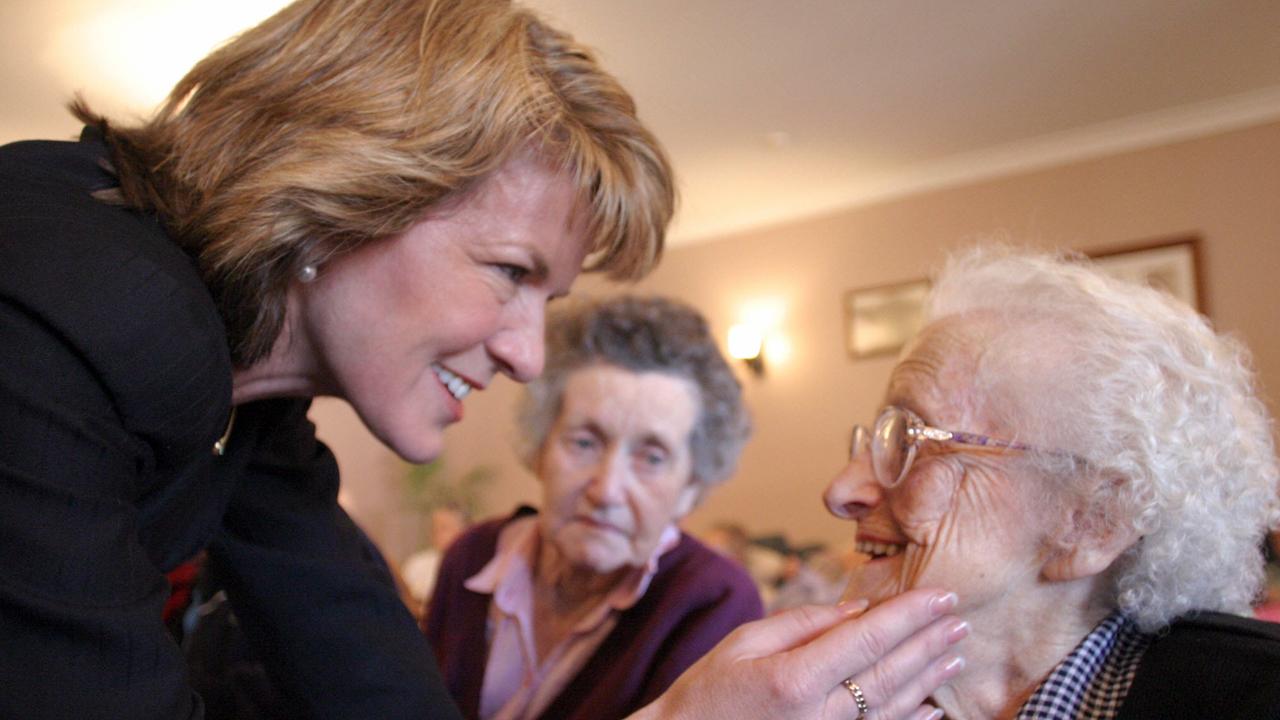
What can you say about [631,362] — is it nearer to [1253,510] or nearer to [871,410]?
[1253,510]

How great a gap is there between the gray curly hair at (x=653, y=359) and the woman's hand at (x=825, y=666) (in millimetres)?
918

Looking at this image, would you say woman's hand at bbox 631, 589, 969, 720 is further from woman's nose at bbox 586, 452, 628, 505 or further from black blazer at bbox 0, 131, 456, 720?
woman's nose at bbox 586, 452, 628, 505

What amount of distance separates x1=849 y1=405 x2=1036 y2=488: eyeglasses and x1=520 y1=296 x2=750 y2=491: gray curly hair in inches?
26.2

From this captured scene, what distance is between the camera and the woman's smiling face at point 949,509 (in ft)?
3.78

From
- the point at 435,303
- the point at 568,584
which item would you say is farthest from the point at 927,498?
the point at 568,584

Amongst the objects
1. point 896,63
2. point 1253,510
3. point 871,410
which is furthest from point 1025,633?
point 871,410

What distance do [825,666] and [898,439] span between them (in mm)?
418

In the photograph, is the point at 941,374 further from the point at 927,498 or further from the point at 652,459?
the point at 652,459

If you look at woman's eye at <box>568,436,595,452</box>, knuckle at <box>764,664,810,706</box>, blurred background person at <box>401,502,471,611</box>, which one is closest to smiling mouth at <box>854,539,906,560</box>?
knuckle at <box>764,664,810,706</box>

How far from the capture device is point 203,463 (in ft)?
3.69

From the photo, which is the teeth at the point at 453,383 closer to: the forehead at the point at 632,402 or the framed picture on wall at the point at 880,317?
the forehead at the point at 632,402

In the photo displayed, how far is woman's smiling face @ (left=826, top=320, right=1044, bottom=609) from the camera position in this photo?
115cm

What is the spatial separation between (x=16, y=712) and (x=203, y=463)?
0.42 meters

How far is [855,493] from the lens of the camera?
1.28m
